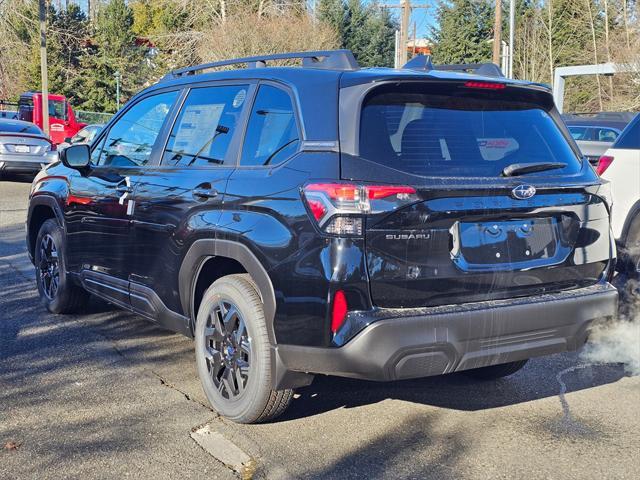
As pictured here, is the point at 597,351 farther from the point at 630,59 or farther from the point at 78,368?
the point at 630,59

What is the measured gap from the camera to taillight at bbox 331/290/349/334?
3.52 m

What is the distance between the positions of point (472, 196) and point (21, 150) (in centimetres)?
1610

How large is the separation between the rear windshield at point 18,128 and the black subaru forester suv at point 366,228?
14.9 metres

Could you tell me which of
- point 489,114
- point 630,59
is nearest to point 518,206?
point 489,114

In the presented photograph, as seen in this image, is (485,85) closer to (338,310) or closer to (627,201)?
(338,310)

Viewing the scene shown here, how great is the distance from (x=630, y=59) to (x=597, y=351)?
29.5 m

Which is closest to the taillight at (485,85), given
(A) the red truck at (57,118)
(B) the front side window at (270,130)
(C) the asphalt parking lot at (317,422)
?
(B) the front side window at (270,130)

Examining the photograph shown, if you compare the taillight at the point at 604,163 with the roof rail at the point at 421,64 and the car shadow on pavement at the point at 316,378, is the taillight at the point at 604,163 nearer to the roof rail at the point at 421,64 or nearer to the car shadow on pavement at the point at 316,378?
the car shadow on pavement at the point at 316,378

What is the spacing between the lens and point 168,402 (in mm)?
4582

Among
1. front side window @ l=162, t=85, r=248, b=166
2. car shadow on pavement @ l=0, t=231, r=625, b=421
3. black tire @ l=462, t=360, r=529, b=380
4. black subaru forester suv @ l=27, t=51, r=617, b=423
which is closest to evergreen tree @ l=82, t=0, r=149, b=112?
car shadow on pavement @ l=0, t=231, r=625, b=421

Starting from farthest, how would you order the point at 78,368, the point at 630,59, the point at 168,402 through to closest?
the point at 630,59 < the point at 78,368 < the point at 168,402

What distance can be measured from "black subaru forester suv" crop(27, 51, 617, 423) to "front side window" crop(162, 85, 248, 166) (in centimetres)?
1

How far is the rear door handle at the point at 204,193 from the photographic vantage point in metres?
4.30

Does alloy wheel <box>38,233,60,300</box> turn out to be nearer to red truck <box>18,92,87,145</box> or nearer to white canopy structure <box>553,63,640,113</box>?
white canopy structure <box>553,63,640,113</box>
